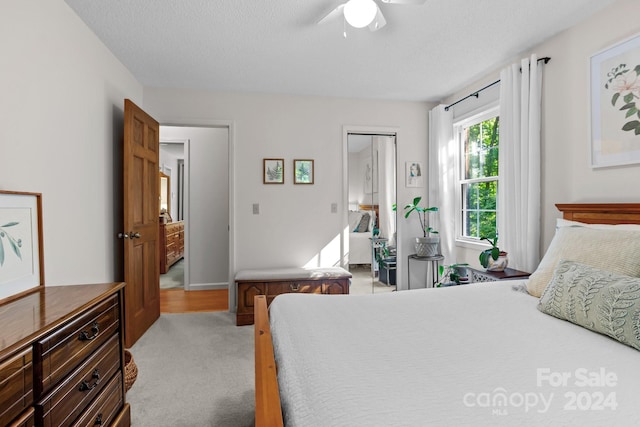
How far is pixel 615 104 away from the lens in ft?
7.18

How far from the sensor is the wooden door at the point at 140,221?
2.87 metres

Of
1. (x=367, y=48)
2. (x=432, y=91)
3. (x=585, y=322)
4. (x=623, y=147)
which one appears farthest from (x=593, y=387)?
(x=432, y=91)

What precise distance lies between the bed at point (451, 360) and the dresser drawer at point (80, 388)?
73 cm

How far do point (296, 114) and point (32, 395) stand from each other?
11.5 ft

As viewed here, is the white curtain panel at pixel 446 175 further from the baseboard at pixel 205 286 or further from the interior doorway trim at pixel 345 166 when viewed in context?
the baseboard at pixel 205 286

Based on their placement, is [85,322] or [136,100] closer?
[85,322]

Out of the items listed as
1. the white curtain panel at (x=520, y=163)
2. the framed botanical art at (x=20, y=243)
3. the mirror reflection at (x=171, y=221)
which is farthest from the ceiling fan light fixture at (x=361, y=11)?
the mirror reflection at (x=171, y=221)

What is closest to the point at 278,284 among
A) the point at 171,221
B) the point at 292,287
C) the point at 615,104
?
the point at 292,287

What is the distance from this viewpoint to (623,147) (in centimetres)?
215

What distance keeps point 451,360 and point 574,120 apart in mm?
2348

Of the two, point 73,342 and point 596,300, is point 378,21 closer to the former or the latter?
point 596,300

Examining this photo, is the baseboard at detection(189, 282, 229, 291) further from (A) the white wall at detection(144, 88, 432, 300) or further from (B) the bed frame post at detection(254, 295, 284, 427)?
(B) the bed frame post at detection(254, 295, 284, 427)

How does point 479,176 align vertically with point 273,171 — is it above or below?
below

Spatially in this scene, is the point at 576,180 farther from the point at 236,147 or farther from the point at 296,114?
the point at 236,147
